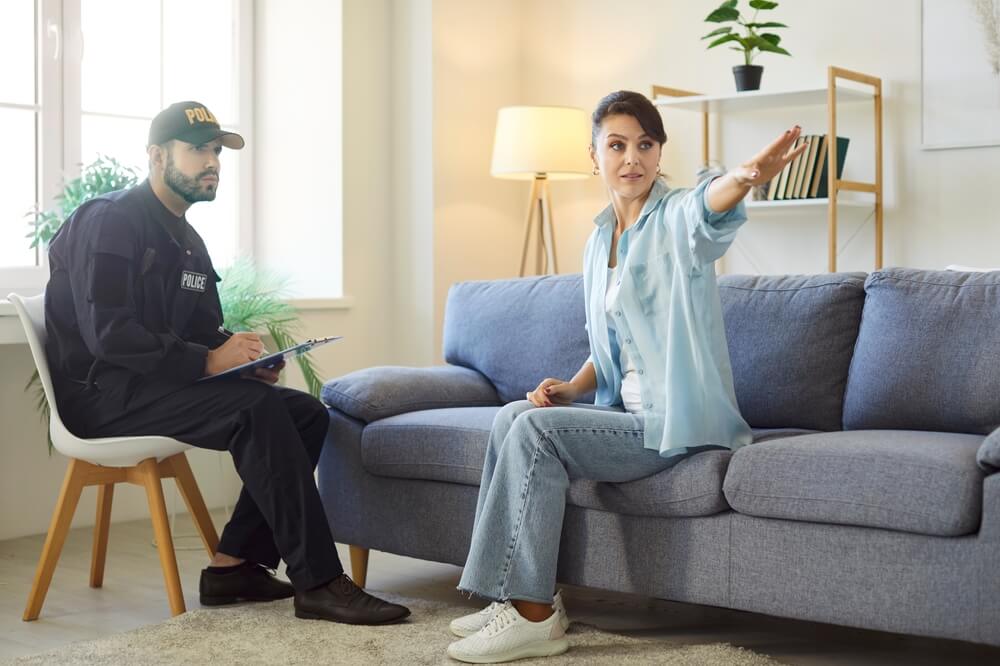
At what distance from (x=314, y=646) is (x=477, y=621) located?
0.34 m

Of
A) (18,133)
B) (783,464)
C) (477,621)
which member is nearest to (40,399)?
(18,133)

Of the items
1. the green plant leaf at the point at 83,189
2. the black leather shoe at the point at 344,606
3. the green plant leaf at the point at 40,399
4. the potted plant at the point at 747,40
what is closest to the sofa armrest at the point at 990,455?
the black leather shoe at the point at 344,606

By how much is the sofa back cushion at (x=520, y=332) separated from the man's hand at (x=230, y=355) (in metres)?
0.68

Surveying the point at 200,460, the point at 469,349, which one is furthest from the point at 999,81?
the point at 200,460

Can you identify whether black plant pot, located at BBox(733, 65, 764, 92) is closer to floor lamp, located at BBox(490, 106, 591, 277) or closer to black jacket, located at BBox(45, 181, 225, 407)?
floor lamp, located at BBox(490, 106, 591, 277)

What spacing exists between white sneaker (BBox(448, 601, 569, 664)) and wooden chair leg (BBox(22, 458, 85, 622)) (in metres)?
1.02

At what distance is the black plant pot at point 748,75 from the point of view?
13.6ft

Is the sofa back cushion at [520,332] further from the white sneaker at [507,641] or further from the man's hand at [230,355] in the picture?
the white sneaker at [507,641]

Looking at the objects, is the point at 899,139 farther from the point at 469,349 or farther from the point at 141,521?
the point at 141,521

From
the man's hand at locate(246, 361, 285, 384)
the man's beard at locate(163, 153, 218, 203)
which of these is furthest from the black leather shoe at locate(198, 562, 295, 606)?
the man's beard at locate(163, 153, 218, 203)

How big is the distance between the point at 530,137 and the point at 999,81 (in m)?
1.57

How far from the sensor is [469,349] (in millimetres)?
3377

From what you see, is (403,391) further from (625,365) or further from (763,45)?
(763,45)

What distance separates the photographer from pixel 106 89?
14.0 feet
